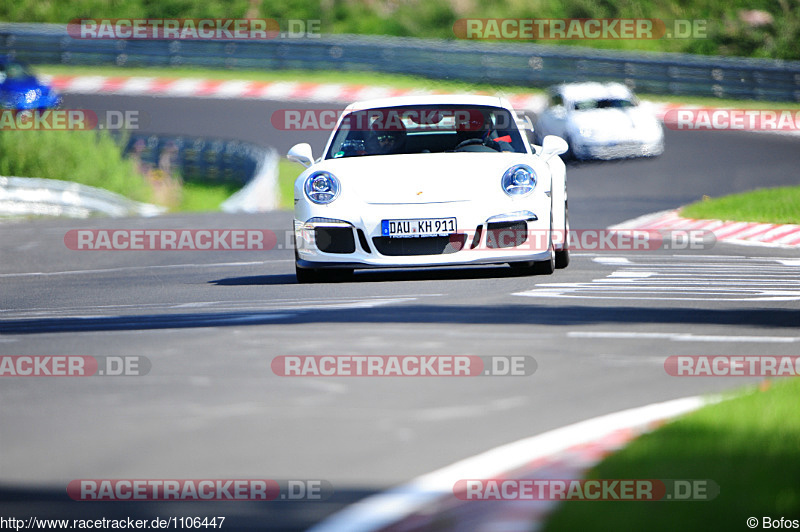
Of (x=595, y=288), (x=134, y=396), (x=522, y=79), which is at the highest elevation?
(x=522, y=79)

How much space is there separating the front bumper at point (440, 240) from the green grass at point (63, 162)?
12.8 metres

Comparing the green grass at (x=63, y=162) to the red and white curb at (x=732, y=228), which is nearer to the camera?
the red and white curb at (x=732, y=228)

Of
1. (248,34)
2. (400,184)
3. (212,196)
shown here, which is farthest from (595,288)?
(248,34)

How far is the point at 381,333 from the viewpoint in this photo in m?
7.28

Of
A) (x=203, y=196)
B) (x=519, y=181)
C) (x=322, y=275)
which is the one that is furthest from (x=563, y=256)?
(x=203, y=196)

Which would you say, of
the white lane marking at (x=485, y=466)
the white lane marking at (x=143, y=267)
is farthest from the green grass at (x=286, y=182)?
the white lane marking at (x=485, y=466)

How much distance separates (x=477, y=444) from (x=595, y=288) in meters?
4.52

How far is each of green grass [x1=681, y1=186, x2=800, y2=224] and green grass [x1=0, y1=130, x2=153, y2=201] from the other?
9.49 metres

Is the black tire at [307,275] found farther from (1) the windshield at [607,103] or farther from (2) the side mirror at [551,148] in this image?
(1) the windshield at [607,103]

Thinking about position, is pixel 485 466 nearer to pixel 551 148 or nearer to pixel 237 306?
pixel 237 306

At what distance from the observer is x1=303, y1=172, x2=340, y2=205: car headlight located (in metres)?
9.41

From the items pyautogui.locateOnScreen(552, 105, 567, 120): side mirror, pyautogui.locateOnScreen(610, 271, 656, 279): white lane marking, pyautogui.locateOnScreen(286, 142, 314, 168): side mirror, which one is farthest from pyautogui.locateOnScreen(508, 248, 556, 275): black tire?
pyautogui.locateOnScreen(552, 105, 567, 120): side mirror

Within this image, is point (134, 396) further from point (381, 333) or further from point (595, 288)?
point (595, 288)

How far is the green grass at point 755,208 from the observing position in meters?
14.8
